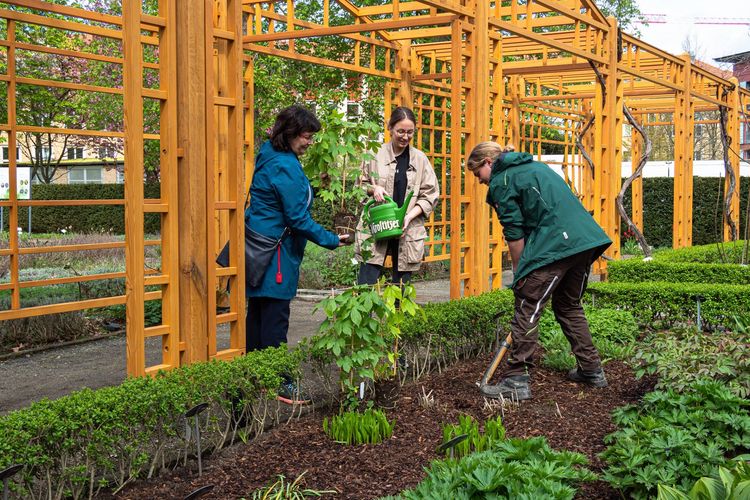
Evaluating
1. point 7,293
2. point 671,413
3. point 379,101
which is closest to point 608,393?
point 671,413

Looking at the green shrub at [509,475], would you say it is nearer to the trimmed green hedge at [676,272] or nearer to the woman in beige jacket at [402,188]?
the woman in beige jacket at [402,188]

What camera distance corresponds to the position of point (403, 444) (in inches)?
182

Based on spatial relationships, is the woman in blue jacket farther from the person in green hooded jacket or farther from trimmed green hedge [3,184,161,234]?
trimmed green hedge [3,184,161,234]

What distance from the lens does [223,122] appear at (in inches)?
356

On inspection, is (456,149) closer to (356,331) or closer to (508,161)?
(508,161)

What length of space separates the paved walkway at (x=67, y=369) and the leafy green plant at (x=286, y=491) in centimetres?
267

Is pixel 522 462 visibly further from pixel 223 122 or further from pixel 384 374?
pixel 223 122

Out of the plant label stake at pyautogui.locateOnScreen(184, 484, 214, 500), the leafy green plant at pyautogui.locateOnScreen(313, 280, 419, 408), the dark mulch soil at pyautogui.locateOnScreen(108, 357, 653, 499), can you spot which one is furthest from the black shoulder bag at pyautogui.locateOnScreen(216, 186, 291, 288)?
the plant label stake at pyautogui.locateOnScreen(184, 484, 214, 500)

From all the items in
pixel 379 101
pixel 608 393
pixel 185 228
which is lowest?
pixel 608 393

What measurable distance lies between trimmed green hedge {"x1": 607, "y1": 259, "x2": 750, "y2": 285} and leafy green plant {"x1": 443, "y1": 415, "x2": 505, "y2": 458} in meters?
6.15

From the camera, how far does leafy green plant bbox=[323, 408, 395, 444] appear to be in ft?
15.1

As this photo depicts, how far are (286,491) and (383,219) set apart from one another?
251 cm

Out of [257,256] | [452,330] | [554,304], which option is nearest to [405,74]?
[452,330]

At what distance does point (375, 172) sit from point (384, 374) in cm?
163
